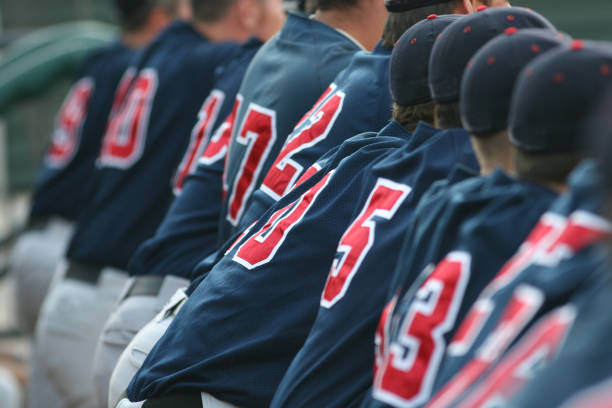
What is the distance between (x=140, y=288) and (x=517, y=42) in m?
2.29

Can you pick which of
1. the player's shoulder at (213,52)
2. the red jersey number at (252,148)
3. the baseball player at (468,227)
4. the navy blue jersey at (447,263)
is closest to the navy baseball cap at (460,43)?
the baseball player at (468,227)

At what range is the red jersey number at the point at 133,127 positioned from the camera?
466cm

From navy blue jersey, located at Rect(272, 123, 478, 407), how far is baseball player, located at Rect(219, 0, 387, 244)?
104cm

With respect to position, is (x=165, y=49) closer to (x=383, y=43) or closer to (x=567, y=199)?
(x=383, y=43)

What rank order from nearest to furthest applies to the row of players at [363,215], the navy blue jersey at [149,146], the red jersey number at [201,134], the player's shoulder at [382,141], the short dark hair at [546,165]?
the row of players at [363,215] → the short dark hair at [546,165] → the player's shoulder at [382,141] → the red jersey number at [201,134] → the navy blue jersey at [149,146]

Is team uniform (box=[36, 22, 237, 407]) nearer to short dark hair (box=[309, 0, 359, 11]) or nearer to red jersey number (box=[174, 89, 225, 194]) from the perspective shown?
red jersey number (box=[174, 89, 225, 194])

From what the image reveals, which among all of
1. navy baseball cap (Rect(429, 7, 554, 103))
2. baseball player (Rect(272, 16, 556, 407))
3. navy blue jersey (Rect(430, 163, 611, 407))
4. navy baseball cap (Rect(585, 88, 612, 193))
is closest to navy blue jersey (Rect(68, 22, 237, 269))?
baseball player (Rect(272, 16, 556, 407))

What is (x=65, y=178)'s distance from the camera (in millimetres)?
5742

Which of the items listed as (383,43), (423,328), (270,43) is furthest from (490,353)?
(270,43)

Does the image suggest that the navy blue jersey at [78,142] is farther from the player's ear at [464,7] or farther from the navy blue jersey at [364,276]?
the navy blue jersey at [364,276]

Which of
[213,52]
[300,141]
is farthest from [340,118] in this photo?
[213,52]

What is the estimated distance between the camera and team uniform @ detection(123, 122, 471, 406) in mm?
2482

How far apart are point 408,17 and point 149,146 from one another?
2.13 metres

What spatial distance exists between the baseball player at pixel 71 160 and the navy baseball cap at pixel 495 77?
400 cm
